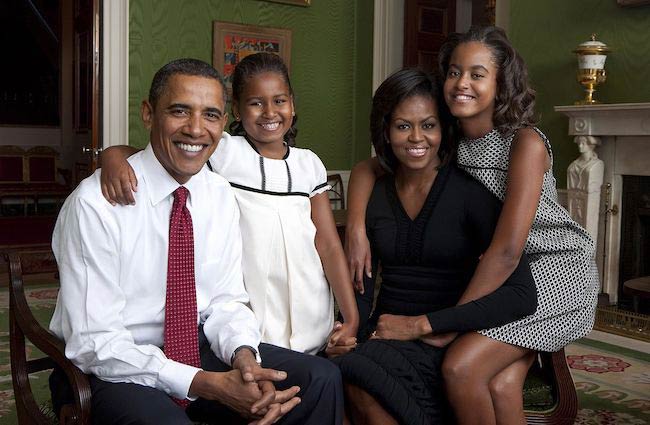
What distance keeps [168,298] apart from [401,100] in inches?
34.0

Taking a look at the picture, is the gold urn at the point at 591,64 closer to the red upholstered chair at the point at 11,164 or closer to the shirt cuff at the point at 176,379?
the shirt cuff at the point at 176,379

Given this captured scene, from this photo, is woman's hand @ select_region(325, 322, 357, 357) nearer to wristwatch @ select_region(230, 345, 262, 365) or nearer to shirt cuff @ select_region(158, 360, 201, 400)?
wristwatch @ select_region(230, 345, 262, 365)

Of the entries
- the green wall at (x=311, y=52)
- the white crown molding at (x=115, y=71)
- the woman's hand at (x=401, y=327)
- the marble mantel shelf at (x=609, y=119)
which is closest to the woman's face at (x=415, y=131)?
the woman's hand at (x=401, y=327)

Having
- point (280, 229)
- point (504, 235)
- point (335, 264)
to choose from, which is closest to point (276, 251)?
point (280, 229)

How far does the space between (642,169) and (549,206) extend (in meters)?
3.21

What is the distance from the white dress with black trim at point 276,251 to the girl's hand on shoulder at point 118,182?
367 millimetres

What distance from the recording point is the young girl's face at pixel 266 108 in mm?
2129

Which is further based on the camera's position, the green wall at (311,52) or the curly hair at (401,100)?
the green wall at (311,52)

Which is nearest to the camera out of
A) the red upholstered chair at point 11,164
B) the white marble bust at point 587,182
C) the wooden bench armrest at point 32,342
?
the wooden bench armrest at point 32,342

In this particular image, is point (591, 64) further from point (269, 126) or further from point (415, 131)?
point (269, 126)

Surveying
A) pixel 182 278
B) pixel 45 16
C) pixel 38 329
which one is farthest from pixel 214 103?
pixel 45 16

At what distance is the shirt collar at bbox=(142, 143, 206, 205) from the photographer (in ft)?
5.92

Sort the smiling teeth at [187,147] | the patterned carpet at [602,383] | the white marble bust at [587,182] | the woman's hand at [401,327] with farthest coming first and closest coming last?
the white marble bust at [587,182] < the patterned carpet at [602,383] < the woman's hand at [401,327] < the smiling teeth at [187,147]

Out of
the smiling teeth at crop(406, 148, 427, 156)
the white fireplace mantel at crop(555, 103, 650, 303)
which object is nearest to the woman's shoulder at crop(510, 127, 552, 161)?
the smiling teeth at crop(406, 148, 427, 156)
